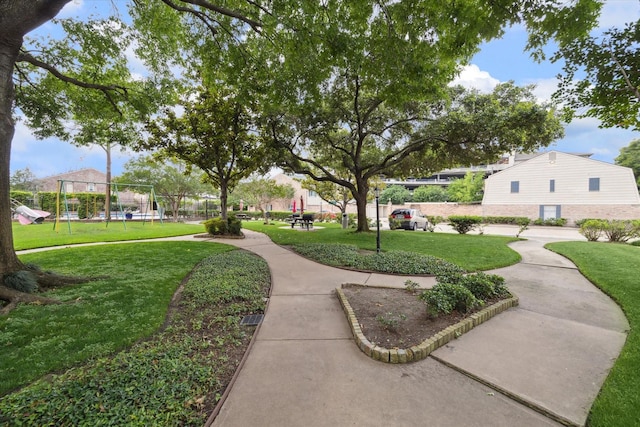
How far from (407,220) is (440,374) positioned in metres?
17.6

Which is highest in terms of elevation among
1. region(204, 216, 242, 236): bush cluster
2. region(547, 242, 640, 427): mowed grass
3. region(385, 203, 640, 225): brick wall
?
region(385, 203, 640, 225): brick wall

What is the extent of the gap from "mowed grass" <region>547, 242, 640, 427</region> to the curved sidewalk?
3.3 inches

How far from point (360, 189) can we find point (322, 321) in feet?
35.1

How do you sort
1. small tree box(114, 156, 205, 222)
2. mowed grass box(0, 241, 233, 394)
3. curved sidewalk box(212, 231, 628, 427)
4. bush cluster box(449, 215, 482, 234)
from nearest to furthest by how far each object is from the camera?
1. curved sidewalk box(212, 231, 628, 427)
2. mowed grass box(0, 241, 233, 394)
3. bush cluster box(449, 215, 482, 234)
4. small tree box(114, 156, 205, 222)

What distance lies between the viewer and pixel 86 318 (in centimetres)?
370

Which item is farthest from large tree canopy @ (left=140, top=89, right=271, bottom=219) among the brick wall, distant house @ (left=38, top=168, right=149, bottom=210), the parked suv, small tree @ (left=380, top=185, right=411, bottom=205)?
small tree @ (left=380, top=185, right=411, bottom=205)

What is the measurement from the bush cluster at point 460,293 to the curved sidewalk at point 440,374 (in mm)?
367

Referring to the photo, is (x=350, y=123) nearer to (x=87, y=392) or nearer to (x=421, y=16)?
(x=421, y=16)

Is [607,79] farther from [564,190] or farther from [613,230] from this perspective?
[564,190]

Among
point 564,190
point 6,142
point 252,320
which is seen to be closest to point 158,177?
point 6,142

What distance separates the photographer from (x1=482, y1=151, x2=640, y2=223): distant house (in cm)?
2161

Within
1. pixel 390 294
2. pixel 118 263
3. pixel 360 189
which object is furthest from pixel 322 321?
pixel 360 189

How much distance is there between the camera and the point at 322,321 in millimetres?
3838

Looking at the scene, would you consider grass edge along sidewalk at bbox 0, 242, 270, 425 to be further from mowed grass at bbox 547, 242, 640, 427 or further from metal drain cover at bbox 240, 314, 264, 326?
mowed grass at bbox 547, 242, 640, 427
